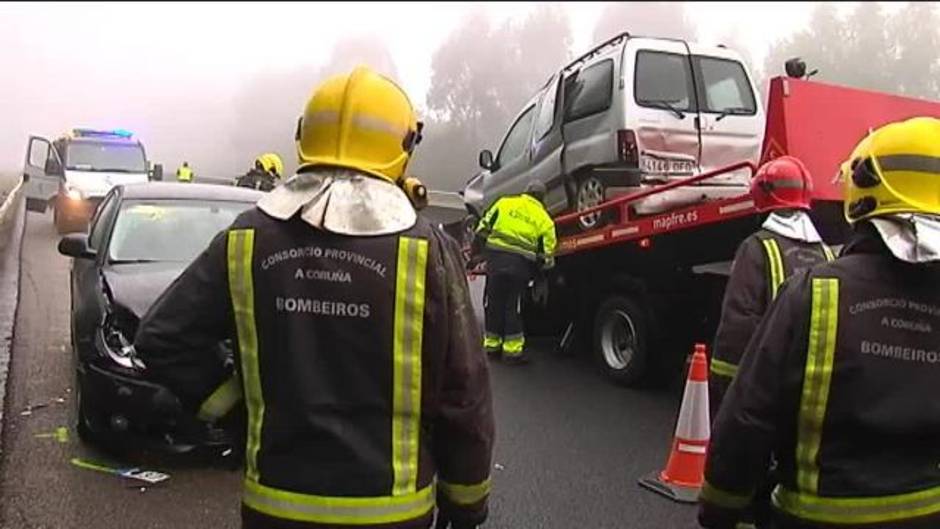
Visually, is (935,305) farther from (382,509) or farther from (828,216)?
(828,216)

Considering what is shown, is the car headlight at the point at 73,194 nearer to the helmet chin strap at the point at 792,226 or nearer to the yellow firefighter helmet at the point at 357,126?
the helmet chin strap at the point at 792,226

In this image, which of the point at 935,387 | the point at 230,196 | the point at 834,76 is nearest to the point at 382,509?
the point at 935,387

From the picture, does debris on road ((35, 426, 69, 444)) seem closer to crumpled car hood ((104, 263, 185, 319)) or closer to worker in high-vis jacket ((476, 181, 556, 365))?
crumpled car hood ((104, 263, 185, 319))

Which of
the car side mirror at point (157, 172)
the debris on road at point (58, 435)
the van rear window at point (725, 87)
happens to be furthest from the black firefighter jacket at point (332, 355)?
the car side mirror at point (157, 172)

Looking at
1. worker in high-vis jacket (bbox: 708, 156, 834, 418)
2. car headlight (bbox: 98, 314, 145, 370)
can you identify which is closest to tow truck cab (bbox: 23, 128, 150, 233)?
car headlight (bbox: 98, 314, 145, 370)

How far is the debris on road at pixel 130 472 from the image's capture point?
502 centimetres

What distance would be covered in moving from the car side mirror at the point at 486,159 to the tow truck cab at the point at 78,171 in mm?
8024

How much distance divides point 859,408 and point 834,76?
5947mm

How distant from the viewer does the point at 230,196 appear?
275 inches

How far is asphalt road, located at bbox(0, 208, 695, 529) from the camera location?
4.60 m

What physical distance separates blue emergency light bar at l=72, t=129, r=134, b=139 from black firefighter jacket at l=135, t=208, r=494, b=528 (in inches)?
681

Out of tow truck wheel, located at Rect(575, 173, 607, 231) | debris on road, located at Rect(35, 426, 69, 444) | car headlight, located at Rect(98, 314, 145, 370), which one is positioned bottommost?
debris on road, located at Rect(35, 426, 69, 444)

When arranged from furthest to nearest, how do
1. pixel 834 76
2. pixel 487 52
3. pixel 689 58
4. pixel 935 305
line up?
pixel 487 52 → pixel 689 58 → pixel 834 76 → pixel 935 305

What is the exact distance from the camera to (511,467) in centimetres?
548
